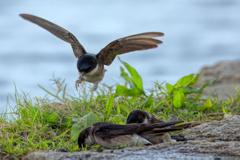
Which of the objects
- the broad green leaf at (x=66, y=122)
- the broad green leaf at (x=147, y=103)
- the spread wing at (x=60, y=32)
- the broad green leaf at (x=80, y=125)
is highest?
the spread wing at (x=60, y=32)

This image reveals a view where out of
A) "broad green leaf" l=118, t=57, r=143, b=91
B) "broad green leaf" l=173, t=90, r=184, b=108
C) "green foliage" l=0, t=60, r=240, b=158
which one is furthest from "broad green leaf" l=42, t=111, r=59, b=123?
"broad green leaf" l=173, t=90, r=184, b=108

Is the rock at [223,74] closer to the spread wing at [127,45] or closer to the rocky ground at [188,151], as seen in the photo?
the spread wing at [127,45]

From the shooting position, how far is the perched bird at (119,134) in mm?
3605

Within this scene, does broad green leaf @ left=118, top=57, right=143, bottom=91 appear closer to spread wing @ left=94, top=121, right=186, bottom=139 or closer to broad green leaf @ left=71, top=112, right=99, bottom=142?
broad green leaf @ left=71, top=112, right=99, bottom=142

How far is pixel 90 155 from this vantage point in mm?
3076

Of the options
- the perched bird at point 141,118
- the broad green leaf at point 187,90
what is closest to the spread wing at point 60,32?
the perched bird at point 141,118

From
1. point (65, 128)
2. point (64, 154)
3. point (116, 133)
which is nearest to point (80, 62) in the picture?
point (65, 128)

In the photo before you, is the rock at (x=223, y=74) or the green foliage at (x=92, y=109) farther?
the rock at (x=223, y=74)

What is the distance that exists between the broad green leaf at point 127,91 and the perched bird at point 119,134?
196 centimetres

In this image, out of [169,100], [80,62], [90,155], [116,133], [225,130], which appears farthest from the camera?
[169,100]

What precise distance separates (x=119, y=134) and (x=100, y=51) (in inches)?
62.5

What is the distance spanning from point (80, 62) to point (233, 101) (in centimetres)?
270

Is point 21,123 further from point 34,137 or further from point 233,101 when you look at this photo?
point 233,101

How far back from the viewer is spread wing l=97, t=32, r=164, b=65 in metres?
4.81
